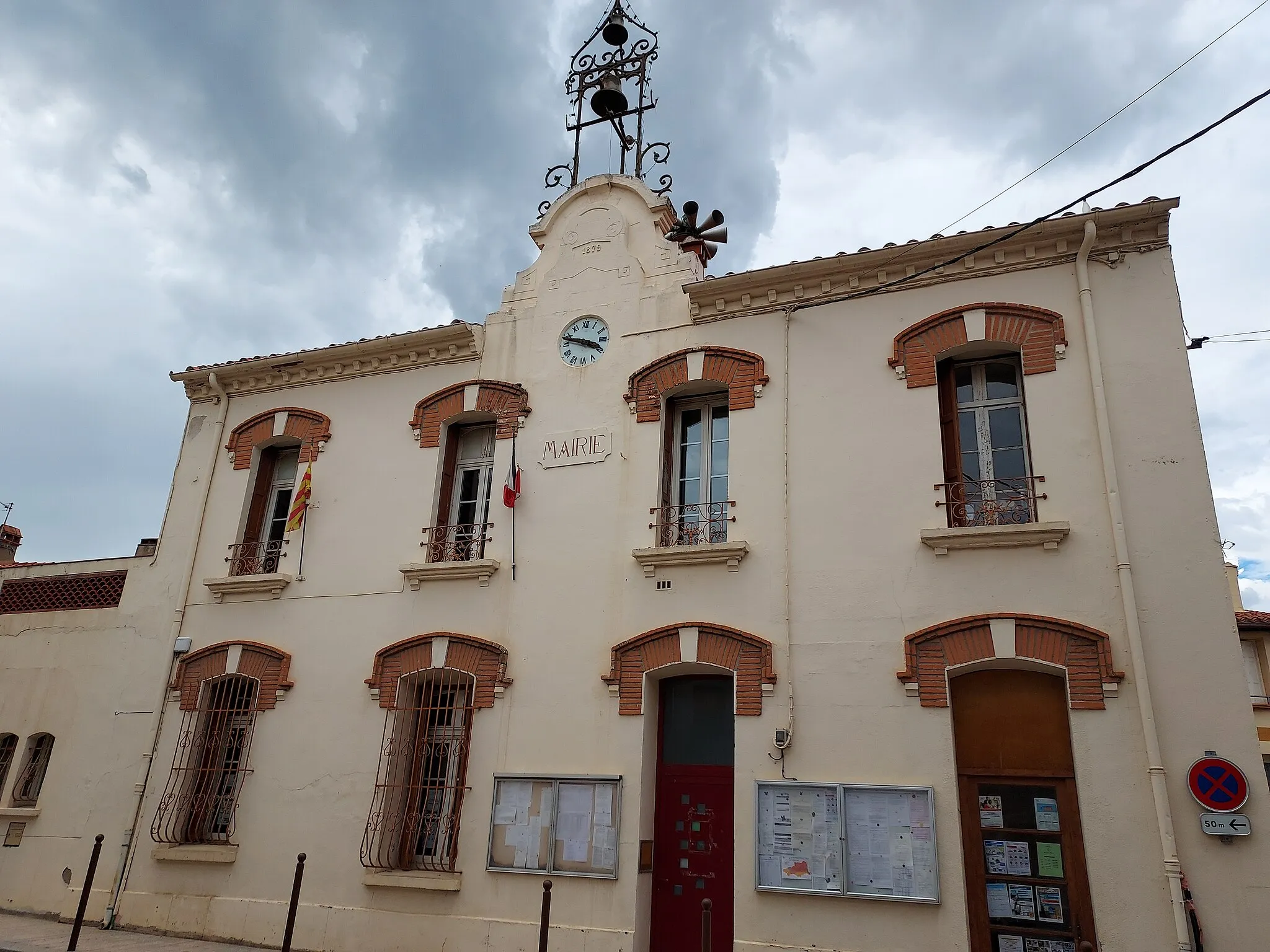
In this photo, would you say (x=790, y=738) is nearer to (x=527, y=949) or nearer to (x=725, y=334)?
(x=527, y=949)

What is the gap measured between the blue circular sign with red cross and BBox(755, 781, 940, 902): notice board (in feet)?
6.72

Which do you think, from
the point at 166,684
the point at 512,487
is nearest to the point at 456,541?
the point at 512,487

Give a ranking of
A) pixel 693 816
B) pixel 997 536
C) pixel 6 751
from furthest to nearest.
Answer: pixel 6 751
pixel 693 816
pixel 997 536

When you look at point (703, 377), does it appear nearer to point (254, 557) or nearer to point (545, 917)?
point (545, 917)

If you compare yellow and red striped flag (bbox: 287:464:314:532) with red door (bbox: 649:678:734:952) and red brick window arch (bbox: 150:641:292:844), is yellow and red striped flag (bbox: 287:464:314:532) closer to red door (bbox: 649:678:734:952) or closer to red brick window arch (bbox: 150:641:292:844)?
red brick window arch (bbox: 150:641:292:844)

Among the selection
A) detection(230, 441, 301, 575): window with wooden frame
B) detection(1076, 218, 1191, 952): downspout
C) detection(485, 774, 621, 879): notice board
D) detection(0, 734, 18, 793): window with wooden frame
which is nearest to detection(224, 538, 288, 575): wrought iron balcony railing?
detection(230, 441, 301, 575): window with wooden frame

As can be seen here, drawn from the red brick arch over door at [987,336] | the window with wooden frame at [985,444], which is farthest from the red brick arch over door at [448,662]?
the red brick arch over door at [987,336]

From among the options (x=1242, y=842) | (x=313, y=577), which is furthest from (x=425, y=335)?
(x=1242, y=842)

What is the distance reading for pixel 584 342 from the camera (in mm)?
11227

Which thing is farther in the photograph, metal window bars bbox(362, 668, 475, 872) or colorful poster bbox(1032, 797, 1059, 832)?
metal window bars bbox(362, 668, 475, 872)

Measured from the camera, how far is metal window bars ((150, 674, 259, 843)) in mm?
10945

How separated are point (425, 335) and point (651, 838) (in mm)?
6804

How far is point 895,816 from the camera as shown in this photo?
8.09 metres

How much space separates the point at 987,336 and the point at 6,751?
13.5 metres
